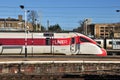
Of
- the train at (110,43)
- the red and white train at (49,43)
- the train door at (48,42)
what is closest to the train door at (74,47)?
the red and white train at (49,43)

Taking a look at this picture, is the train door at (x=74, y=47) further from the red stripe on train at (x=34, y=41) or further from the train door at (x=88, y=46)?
the train door at (x=88, y=46)

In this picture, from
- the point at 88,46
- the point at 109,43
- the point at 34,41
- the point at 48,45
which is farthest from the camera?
the point at 109,43

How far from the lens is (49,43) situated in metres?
37.9

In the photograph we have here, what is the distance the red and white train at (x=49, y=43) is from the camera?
122 ft

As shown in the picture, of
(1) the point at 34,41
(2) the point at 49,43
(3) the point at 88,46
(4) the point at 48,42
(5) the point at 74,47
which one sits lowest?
(5) the point at 74,47

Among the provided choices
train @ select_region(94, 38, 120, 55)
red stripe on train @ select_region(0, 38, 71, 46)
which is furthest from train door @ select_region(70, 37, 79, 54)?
train @ select_region(94, 38, 120, 55)

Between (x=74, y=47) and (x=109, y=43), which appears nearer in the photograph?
(x=74, y=47)

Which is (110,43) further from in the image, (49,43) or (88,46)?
(49,43)

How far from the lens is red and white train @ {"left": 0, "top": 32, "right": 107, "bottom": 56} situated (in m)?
37.2

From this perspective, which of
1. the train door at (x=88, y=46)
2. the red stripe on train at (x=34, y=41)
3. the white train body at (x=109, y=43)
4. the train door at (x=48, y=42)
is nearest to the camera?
the train door at (x=88, y=46)

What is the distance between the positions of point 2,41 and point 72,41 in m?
8.40

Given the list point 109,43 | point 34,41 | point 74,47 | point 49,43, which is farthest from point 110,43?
point 34,41

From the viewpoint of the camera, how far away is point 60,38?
37.7 meters

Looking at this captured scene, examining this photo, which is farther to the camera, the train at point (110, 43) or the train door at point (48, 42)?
the train at point (110, 43)
